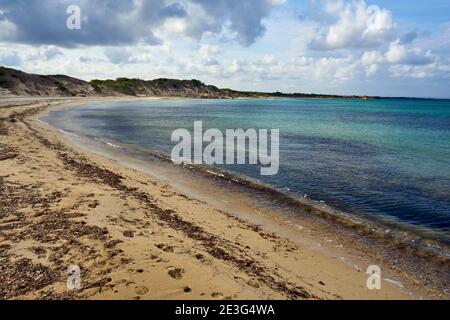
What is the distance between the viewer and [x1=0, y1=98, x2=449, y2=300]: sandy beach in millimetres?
6898

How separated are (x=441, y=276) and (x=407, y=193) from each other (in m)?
8.38

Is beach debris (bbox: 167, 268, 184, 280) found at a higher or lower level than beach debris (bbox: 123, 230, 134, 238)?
lower

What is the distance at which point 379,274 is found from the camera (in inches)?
365

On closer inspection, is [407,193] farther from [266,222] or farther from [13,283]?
[13,283]

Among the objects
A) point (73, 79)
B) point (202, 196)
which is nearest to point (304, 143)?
point (202, 196)

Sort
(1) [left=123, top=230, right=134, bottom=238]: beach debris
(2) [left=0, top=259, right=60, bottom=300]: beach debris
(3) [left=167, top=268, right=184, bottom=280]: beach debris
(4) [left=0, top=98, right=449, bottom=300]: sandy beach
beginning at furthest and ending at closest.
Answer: (1) [left=123, top=230, right=134, bottom=238]: beach debris → (3) [left=167, top=268, right=184, bottom=280]: beach debris → (4) [left=0, top=98, right=449, bottom=300]: sandy beach → (2) [left=0, top=259, right=60, bottom=300]: beach debris

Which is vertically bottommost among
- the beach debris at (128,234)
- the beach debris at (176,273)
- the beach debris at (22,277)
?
the beach debris at (22,277)

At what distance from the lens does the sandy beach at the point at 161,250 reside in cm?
690

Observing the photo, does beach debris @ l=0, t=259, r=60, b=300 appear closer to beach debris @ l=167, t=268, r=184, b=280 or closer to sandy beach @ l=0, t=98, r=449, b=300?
sandy beach @ l=0, t=98, r=449, b=300

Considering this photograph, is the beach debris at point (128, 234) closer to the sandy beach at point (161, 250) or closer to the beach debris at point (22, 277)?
the sandy beach at point (161, 250)

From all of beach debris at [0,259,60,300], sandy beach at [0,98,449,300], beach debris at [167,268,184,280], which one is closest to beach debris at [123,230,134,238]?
sandy beach at [0,98,449,300]

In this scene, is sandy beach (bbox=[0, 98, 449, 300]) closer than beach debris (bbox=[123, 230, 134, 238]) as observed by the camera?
Yes

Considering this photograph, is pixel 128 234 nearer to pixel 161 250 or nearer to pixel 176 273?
pixel 161 250

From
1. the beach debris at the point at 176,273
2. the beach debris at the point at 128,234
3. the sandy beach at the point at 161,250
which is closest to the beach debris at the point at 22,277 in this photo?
the sandy beach at the point at 161,250
